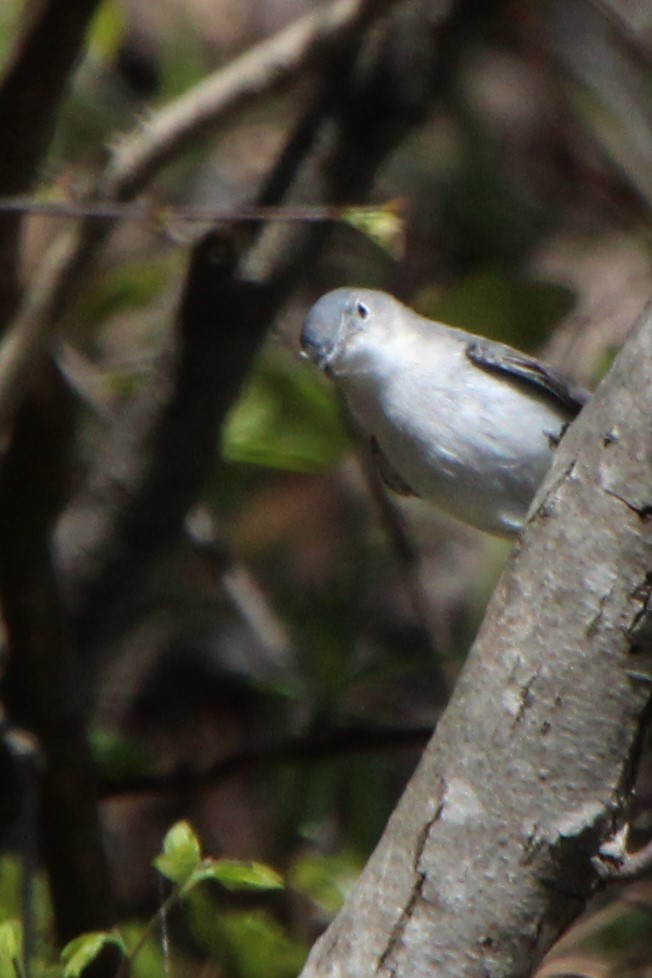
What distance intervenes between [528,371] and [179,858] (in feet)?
5.21

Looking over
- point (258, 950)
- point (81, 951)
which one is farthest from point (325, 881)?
point (81, 951)

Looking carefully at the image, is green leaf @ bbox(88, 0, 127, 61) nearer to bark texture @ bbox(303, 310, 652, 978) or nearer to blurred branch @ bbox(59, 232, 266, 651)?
blurred branch @ bbox(59, 232, 266, 651)

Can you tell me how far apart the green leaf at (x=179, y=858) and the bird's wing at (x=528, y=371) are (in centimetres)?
151

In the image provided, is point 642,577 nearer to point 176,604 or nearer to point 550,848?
point 550,848

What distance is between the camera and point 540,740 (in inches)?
86.7

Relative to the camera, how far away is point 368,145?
382 cm

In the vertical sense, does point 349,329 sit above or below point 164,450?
above

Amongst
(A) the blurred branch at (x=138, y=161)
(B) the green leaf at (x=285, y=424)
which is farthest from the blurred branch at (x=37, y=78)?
(B) the green leaf at (x=285, y=424)

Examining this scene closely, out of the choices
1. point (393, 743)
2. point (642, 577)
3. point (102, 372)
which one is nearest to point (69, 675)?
point (393, 743)

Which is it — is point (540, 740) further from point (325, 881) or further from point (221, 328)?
point (221, 328)

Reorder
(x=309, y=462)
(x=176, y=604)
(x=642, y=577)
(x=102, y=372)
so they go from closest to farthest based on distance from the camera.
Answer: (x=642, y=577)
(x=309, y=462)
(x=102, y=372)
(x=176, y=604)

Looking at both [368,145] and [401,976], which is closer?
[401,976]

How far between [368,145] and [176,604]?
2216mm

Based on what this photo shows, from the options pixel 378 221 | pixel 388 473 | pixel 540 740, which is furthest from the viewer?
pixel 388 473
